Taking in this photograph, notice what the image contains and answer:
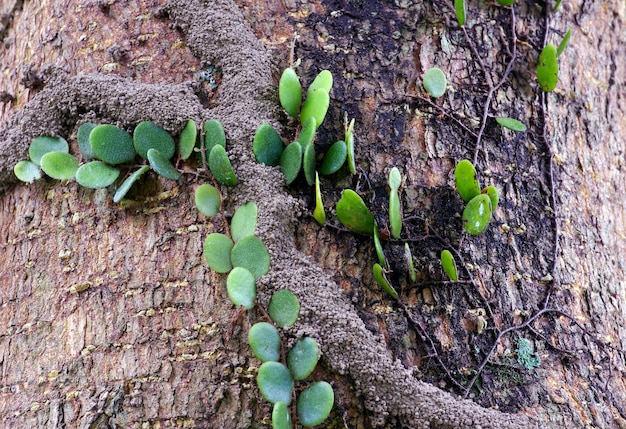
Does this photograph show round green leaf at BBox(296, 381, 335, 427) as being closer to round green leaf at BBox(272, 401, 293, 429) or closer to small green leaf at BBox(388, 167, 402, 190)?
round green leaf at BBox(272, 401, 293, 429)

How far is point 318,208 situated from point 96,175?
423 millimetres

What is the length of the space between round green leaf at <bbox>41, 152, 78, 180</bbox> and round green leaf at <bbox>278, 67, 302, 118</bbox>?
0.43 m

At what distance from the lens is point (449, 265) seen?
45.8 inches

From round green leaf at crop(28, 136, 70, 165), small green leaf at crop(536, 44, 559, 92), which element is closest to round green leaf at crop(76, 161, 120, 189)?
round green leaf at crop(28, 136, 70, 165)

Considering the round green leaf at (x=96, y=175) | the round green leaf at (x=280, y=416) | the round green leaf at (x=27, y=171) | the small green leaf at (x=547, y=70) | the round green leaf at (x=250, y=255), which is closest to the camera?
the round green leaf at (x=280, y=416)

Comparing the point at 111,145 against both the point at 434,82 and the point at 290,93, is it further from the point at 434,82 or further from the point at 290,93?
the point at 434,82

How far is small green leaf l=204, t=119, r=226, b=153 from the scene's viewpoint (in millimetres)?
1219

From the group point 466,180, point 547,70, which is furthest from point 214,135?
point 547,70

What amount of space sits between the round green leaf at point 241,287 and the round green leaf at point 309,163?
0.21 m

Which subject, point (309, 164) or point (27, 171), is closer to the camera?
point (309, 164)

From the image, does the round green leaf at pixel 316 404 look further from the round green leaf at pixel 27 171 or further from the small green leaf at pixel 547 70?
the small green leaf at pixel 547 70

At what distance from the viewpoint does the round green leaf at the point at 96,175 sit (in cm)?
123

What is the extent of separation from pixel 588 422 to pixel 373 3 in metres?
0.92

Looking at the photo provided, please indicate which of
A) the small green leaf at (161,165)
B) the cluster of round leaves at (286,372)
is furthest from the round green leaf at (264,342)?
the small green leaf at (161,165)
